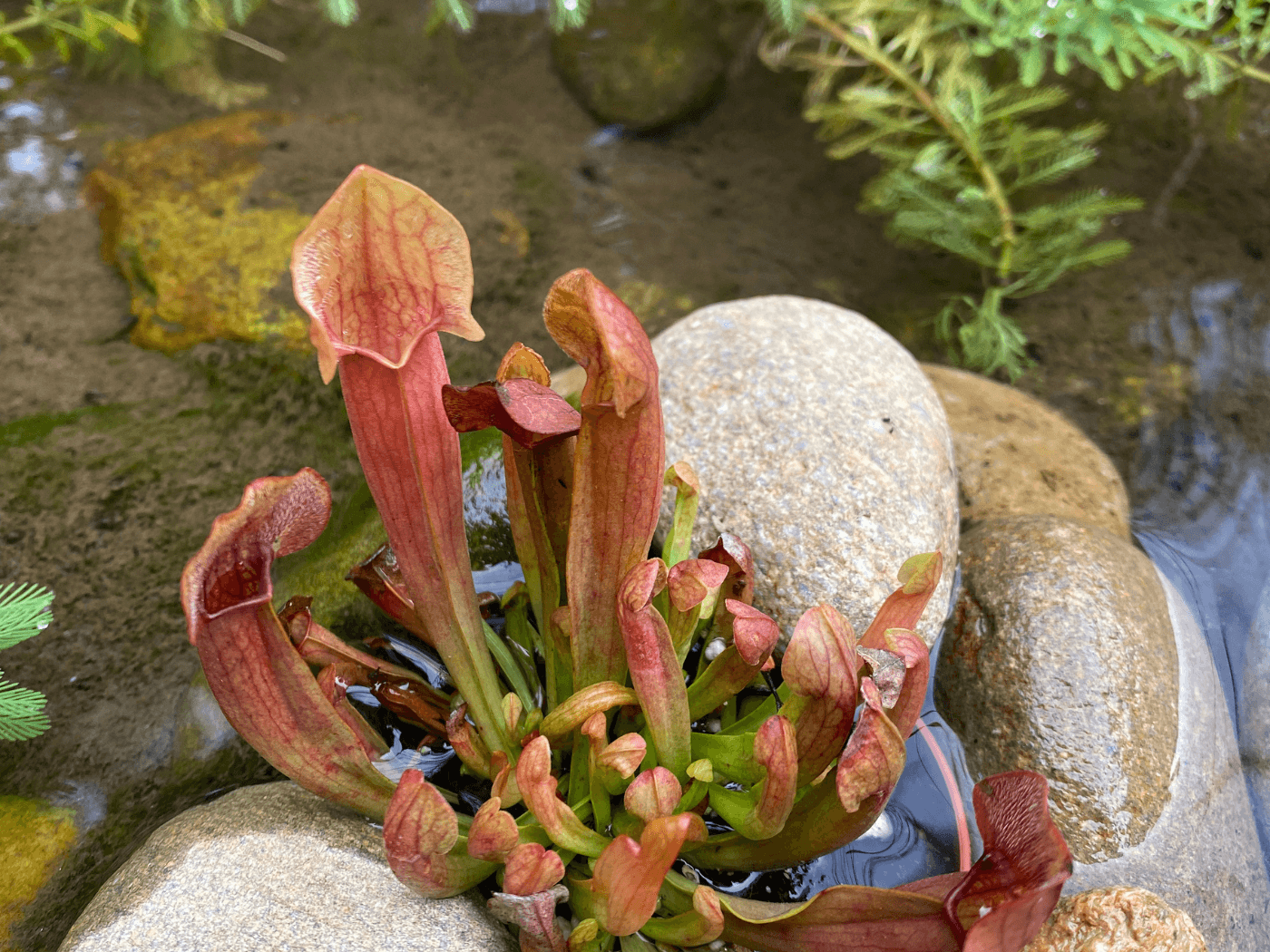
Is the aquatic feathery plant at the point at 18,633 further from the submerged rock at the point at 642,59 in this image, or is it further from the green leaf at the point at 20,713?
the submerged rock at the point at 642,59

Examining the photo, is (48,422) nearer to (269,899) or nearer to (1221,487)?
(269,899)

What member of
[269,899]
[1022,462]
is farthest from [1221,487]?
[269,899]

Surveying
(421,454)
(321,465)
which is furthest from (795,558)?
(321,465)

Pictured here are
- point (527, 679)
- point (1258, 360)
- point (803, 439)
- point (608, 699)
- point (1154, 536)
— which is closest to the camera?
point (608, 699)

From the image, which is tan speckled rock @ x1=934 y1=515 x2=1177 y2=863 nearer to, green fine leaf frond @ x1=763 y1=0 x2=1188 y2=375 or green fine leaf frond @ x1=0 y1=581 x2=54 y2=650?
green fine leaf frond @ x1=763 y1=0 x2=1188 y2=375

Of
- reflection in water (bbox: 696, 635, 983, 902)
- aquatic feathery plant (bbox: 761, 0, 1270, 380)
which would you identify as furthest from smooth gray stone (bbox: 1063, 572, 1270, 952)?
aquatic feathery plant (bbox: 761, 0, 1270, 380)

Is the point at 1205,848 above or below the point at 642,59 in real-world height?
below

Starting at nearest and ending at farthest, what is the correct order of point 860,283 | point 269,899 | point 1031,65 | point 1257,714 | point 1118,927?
1. point 269,899
2. point 1118,927
3. point 1257,714
4. point 1031,65
5. point 860,283

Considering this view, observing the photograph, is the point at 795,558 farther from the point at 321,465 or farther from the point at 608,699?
the point at 321,465
